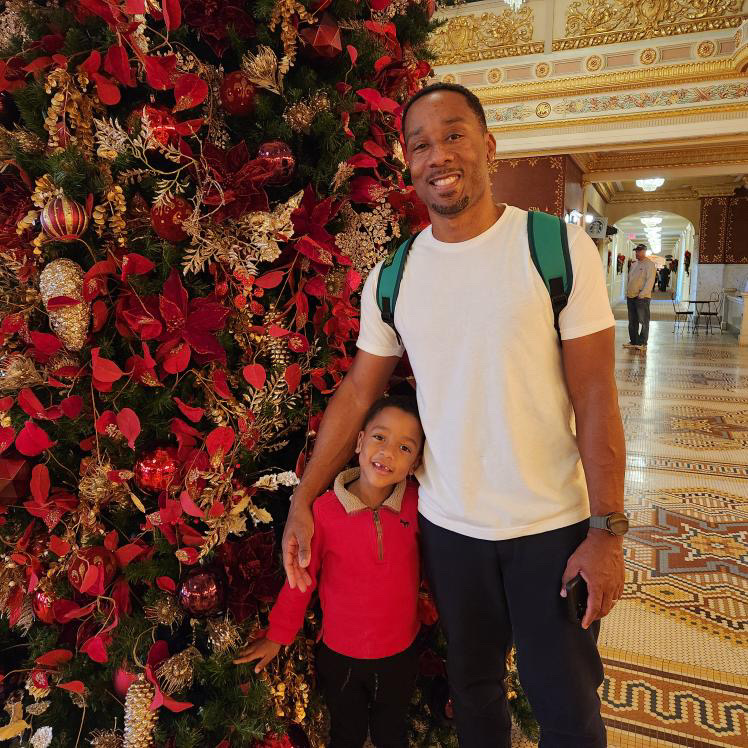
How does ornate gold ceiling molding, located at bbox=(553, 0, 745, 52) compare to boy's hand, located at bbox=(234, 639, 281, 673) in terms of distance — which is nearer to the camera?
boy's hand, located at bbox=(234, 639, 281, 673)

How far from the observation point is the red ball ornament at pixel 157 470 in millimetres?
1167

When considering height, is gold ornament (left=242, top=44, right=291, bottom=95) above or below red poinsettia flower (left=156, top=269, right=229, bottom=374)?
above

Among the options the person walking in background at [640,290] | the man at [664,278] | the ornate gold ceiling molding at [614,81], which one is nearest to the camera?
the ornate gold ceiling molding at [614,81]

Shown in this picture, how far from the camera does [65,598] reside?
1.24 m

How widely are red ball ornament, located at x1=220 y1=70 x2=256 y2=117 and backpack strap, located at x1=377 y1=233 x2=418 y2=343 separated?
428 mm

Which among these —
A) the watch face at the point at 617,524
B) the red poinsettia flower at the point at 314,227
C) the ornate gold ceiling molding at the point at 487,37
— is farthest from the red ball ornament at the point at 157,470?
the ornate gold ceiling molding at the point at 487,37

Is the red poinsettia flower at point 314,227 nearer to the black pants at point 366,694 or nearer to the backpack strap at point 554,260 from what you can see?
the backpack strap at point 554,260

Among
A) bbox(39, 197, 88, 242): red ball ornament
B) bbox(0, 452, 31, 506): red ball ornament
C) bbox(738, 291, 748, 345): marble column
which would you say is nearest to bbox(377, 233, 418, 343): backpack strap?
bbox(39, 197, 88, 242): red ball ornament

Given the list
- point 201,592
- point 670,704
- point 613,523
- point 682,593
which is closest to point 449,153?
point 613,523

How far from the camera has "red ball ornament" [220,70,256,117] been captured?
1167mm

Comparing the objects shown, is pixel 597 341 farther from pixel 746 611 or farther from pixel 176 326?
pixel 746 611

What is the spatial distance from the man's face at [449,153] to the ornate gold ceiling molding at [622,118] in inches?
302

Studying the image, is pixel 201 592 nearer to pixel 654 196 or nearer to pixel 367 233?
pixel 367 233

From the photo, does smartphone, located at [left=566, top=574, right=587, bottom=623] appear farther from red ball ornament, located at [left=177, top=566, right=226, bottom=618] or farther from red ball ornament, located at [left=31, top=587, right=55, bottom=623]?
red ball ornament, located at [left=31, top=587, right=55, bottom=623]
